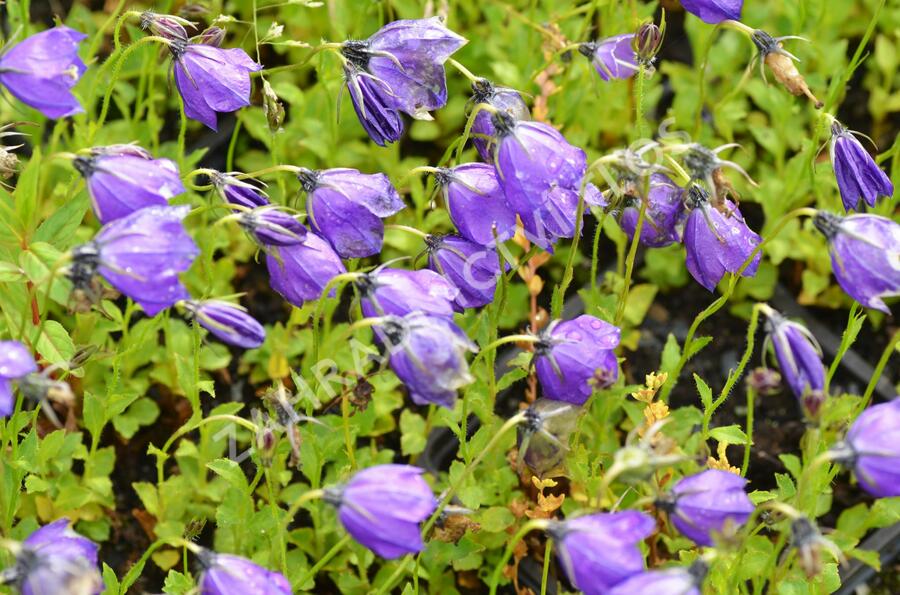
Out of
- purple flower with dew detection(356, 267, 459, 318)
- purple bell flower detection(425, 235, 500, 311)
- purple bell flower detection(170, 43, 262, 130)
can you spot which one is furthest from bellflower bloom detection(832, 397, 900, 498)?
purple bell flower detection(170, 43, 262, 130)

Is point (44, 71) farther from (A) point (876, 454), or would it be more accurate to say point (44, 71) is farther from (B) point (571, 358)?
(A) point (876, 454)

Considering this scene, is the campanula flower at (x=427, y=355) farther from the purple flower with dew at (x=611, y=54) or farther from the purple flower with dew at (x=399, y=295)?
the purple flower with dew at (x=611, y=54)

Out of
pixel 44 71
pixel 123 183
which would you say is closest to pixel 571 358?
pixel 123 183

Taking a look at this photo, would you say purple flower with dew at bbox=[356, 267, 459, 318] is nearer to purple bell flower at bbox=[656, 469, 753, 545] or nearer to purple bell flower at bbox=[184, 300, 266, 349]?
purple bell flower at bbox=[184, 300, 266, 349]

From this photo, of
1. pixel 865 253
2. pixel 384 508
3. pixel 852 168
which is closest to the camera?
pixel 384 508

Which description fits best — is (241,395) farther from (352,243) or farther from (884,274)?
(884,274)

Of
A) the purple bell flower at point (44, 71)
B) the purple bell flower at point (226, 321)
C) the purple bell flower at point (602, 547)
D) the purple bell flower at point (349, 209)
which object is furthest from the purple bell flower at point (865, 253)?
the purple bell flower at point (44, 71)
